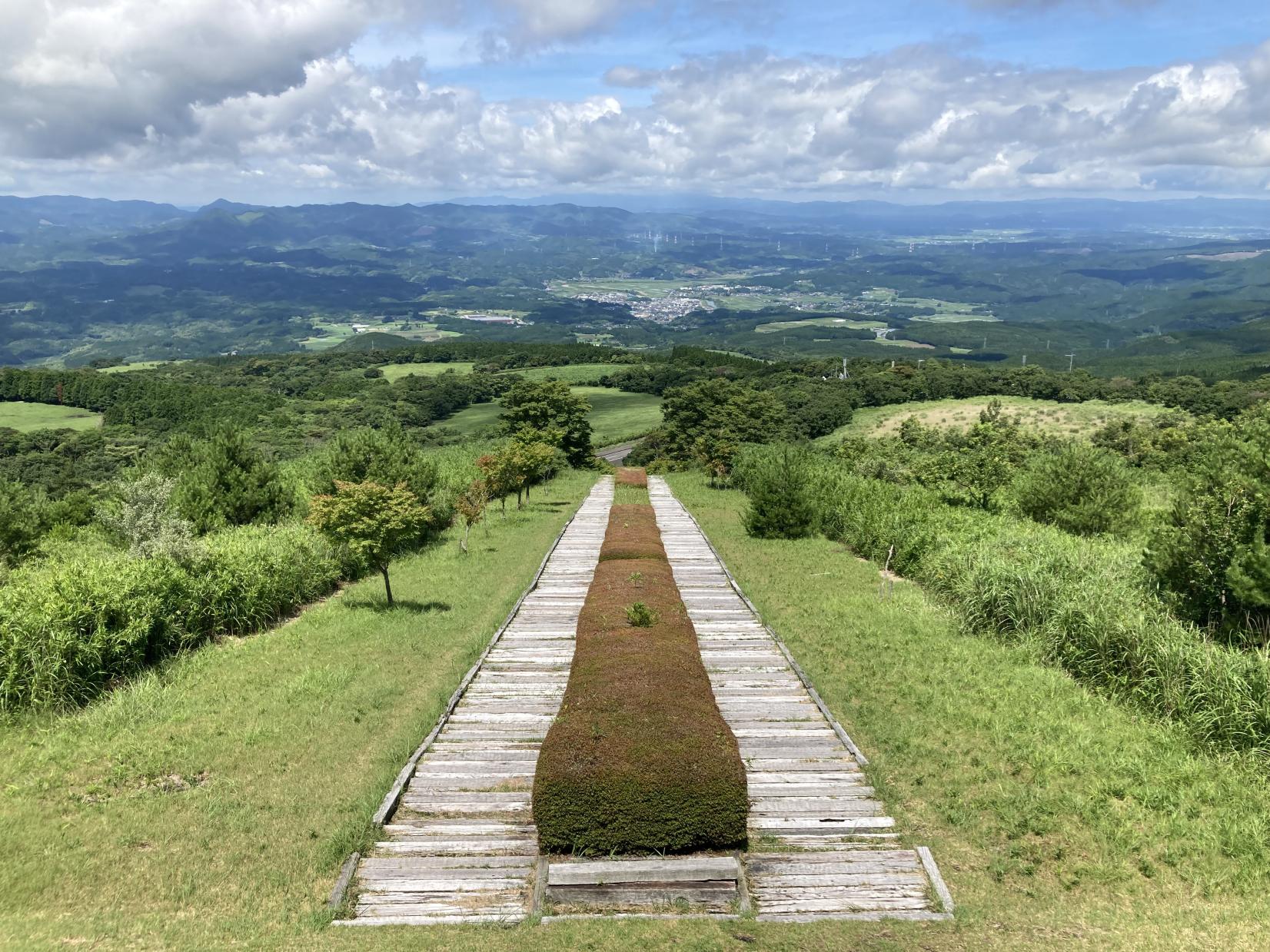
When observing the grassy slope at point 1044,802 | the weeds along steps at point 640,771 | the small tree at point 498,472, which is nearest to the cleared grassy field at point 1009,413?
the small tree at point 498,472

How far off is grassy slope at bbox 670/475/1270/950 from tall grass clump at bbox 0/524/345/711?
41.2ft

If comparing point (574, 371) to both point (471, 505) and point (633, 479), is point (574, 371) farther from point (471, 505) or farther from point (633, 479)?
point (471, 505)

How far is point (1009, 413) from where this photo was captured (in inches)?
3078

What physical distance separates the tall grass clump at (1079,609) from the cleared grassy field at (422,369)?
357 feet

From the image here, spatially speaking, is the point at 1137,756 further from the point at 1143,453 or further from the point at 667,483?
the point at 1143,453

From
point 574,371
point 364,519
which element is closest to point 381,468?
point 364,519

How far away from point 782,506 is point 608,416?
7307 centimetres

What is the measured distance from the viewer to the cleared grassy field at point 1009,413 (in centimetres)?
7112

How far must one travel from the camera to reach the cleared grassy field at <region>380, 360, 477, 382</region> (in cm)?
12769

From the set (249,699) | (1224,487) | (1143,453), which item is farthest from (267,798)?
(1143,453)

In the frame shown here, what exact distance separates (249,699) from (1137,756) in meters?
13.9

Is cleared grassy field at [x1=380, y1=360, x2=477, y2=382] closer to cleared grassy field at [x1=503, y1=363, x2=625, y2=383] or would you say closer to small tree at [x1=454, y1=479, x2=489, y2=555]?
cleared grassy field at [x1=503, y1=363, x2=625, y2=383]

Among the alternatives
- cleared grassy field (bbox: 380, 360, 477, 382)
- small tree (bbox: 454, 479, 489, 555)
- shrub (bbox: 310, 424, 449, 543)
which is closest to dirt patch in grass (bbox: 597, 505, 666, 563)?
small tree (bbox: 454, 479, 489, 555)

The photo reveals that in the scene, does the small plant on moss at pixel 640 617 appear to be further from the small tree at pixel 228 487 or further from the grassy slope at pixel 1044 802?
the small tree at pixel 228 487
